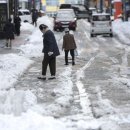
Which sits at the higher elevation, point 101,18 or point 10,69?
point 101,18

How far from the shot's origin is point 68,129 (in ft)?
30.3

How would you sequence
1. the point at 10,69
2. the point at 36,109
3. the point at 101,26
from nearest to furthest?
the point at 36,109
the point at 10,69
the point at 101,26

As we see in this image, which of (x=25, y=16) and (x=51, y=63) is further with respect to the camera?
(x=25, y=16)

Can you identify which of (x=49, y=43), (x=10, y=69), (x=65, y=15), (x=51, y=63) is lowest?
(x=10, y=69)

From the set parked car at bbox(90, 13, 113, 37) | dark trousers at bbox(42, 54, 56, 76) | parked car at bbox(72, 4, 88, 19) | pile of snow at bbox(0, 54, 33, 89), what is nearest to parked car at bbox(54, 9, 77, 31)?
parked car at bbox(90, 13, 113, 37)

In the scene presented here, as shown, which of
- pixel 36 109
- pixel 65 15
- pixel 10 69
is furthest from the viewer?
pixel 65 15

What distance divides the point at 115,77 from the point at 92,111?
616cm

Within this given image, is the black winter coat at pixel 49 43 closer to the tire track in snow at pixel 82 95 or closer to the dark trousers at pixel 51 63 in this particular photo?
the dark trousers at pixel 51 63

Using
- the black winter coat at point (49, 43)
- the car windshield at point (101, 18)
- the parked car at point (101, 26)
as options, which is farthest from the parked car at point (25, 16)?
the black winter coat at point (49, 43)

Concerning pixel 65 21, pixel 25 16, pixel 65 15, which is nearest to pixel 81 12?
pixel 25 16

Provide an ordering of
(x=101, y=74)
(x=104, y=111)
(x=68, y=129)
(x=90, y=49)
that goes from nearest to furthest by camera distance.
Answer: (x=68, y=129), (x=104, y=111), (x=101, y=74), (x=90, y=49)

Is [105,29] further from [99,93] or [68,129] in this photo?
[68,129]

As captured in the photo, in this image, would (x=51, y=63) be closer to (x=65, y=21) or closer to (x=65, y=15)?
(x=65, y=21)

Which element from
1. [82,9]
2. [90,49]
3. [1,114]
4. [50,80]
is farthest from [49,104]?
[82,9]
